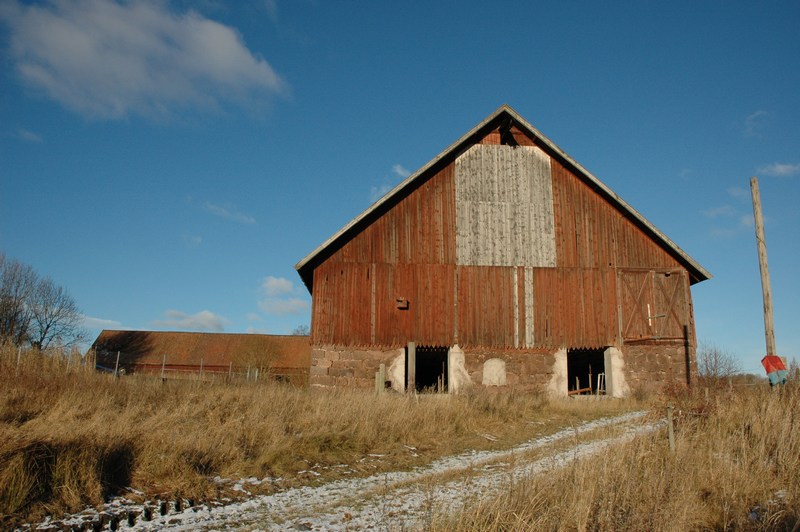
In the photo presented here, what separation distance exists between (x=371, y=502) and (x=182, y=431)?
3.42 metres

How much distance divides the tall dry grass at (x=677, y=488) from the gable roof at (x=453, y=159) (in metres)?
10.0

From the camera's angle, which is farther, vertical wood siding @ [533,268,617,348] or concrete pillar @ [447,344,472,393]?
vertical wood siding @ [533,268,617,348]

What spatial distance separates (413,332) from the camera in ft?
57.5

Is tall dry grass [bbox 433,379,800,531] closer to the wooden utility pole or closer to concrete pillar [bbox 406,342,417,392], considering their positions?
the wooden utility pole

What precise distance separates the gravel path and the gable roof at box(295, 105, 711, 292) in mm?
9871

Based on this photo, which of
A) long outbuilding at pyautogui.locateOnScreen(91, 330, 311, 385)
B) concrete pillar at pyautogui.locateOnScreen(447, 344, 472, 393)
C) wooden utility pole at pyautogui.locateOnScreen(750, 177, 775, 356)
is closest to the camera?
wooden utility pole at pyautogui.locateOnScreen(750, 177, 775, 356)

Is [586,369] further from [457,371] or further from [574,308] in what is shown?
[457,371]

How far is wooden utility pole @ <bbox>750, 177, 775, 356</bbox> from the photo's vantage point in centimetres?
1321

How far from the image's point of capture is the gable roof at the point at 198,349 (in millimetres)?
41000

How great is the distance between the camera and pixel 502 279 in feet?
59.3

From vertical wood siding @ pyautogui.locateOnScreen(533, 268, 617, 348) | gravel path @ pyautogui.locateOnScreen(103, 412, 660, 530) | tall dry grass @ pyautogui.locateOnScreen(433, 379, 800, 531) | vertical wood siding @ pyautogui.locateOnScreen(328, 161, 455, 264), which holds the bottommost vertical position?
gravel path @ pyautogui.locateOnScreen(103, 412, 660, 530)

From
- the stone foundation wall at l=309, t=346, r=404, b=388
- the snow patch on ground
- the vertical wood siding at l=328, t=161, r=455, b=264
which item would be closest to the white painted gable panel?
the vertical wood siding at l=328, t=161, r=455, b=264

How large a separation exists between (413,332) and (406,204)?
415cm

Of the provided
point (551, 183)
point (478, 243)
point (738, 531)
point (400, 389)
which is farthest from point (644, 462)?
point (551, 183)
